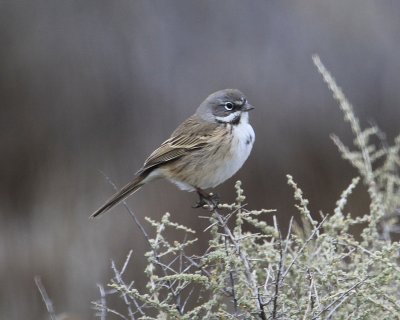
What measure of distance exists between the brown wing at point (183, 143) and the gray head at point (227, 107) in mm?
61

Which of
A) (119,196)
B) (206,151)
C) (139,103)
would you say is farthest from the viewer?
(139,103)

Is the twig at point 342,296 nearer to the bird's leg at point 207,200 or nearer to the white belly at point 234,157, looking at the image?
the bird's leg at point 207,200

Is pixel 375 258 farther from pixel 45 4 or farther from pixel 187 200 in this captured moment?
pixel 45 4

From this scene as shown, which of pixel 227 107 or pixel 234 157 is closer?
pixel 234 157

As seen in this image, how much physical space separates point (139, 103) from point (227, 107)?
3.06 metres

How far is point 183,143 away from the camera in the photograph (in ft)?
18.0

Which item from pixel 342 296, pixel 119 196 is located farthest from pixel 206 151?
pixel 342 296

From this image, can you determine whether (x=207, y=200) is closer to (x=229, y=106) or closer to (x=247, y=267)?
(x=229, y=106)

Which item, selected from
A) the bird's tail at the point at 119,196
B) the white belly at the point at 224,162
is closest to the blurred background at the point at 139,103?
the white belly at the point at 224,162

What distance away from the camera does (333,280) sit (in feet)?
11.0

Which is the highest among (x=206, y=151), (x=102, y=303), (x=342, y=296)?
(x=102, y=303)

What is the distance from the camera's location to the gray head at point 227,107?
17.9 ft

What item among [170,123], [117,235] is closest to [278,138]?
[170,123]

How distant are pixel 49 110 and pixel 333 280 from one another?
Result: 5750 millimetres
